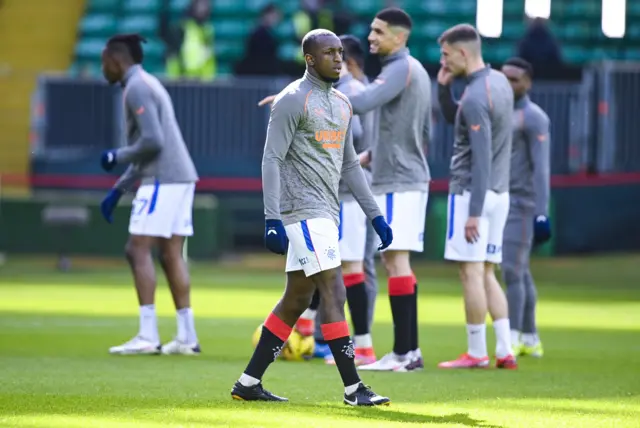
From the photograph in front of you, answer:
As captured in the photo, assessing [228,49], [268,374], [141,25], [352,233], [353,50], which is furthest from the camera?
[141,25]

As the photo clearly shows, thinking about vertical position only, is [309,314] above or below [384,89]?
below

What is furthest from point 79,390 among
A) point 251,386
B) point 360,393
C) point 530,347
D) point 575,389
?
point 530,347

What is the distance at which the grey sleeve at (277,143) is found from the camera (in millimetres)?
7953

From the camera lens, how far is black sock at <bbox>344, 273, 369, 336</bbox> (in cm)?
1071

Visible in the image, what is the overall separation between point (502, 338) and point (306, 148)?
3129 millimetres

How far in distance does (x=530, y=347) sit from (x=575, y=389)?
2.73m

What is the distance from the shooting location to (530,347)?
39.2 feet

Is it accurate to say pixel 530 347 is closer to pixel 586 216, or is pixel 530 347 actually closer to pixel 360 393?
pixel 360 393

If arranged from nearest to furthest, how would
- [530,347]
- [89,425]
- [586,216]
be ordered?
1. [89,425]
2. [530,347]
3. [586,216]

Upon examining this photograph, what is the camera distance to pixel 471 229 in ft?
33.6

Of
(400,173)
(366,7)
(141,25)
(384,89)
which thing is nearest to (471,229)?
(400,173)

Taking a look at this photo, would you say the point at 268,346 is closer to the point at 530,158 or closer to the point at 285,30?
the point at 530,158

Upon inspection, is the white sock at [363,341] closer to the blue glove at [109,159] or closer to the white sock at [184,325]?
the white sock at [184,325]

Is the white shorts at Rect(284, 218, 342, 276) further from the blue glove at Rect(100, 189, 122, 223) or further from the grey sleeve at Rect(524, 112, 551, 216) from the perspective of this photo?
the grey sleeve at Rect(524, 112, 551, 216)
